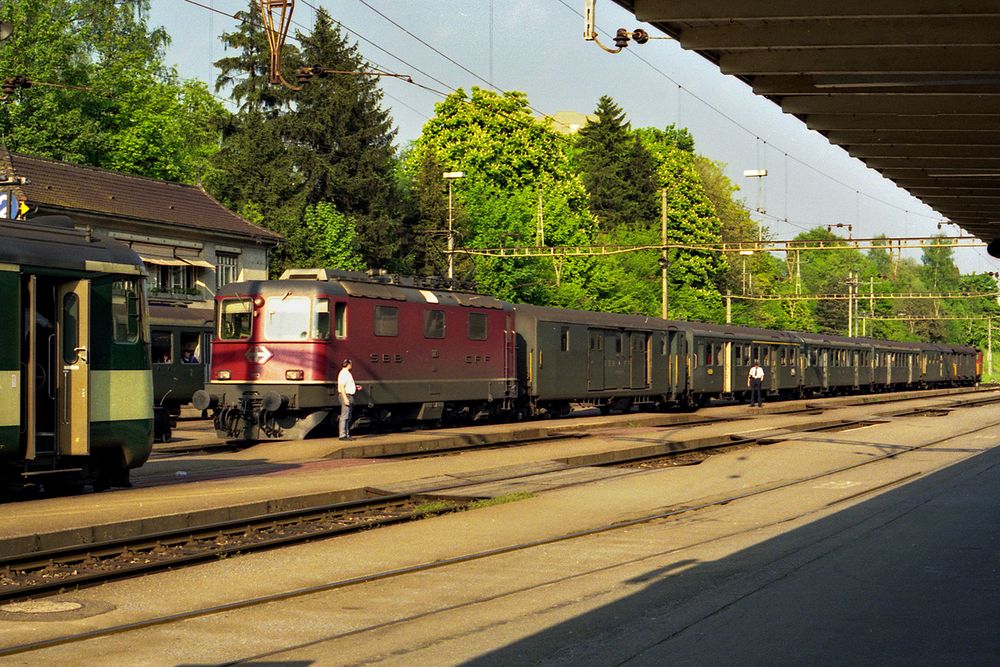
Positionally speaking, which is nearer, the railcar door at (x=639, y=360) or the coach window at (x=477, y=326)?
the coach window at (x=477, y=326)

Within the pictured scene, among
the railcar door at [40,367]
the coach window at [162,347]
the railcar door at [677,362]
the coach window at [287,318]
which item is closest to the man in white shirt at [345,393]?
the coach window at [287,318]

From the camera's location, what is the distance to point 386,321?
28.3 meters

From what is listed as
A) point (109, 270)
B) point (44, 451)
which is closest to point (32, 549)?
point (44, 451)

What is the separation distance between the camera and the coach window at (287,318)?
2642 cm

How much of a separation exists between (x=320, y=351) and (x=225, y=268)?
2481 cm

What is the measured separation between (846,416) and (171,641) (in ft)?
117

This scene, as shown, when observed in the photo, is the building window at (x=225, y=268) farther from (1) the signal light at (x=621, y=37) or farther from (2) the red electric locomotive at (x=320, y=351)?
(1) the signal light at (x=621, y=37)

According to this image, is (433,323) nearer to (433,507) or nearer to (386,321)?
(386,321)

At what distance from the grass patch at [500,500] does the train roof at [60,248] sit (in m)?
5.70

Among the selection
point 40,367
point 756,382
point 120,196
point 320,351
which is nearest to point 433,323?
point 320,351

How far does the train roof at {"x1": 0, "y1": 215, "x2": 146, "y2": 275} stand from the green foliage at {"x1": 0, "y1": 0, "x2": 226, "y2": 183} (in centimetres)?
3180

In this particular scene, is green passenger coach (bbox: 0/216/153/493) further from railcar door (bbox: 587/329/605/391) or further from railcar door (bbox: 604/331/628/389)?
railcar door (bbox: 604/331/628/389)

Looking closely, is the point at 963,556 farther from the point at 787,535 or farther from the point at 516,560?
the point at 516,560

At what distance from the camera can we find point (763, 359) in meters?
53.5
